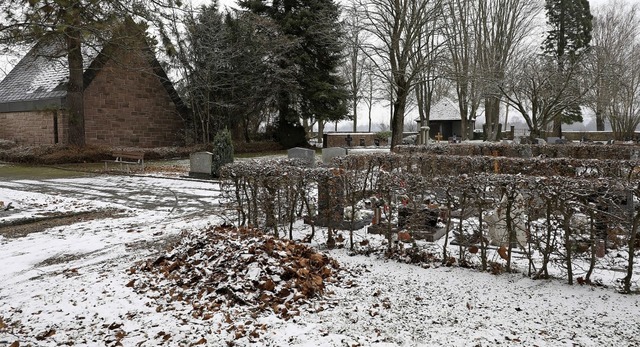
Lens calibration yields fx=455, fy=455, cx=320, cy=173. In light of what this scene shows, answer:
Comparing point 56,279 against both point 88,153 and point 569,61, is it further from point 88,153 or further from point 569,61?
point 569,61

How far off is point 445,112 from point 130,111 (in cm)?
2865

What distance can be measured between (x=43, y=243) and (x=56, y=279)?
2.24m

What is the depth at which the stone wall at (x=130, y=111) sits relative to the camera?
88.6 ft

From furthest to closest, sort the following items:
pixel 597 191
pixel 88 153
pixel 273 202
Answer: pixel 88 153
pixel 273 202
pixel 597 191

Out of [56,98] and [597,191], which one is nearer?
[597,191]

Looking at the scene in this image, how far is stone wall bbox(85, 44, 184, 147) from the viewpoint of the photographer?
88.6ft

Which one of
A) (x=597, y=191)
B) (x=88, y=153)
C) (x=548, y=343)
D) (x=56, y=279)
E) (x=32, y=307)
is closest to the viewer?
(x=548, y=343)

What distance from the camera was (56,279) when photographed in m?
5.50

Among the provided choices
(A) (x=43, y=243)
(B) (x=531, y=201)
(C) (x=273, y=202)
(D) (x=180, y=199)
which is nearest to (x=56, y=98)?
(D) (x=180, y=199)

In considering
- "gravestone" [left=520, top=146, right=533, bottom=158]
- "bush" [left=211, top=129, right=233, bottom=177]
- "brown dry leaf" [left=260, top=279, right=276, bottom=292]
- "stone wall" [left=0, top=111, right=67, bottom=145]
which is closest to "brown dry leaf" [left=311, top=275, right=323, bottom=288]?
"brown dry leaf" [left=260, top=279, right=276, bottom=292]

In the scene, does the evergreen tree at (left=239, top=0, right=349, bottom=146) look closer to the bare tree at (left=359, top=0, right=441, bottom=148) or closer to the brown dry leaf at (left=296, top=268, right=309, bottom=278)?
the bare tree at (left=359, top=0, right=441, bottom=148)

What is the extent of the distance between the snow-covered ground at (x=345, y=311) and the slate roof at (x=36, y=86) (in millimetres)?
22754

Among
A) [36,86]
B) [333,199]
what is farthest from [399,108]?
[36,86]

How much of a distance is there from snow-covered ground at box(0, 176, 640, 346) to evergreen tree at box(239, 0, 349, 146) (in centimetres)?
2583
